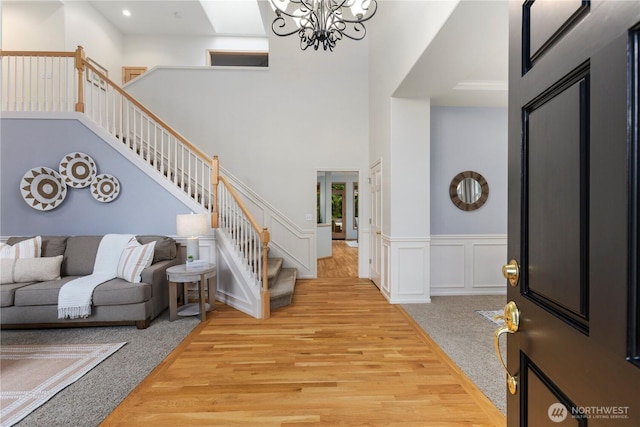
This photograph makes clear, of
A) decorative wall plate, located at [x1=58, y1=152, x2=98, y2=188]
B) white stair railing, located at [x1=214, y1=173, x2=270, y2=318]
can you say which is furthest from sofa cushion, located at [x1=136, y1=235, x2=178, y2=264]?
decorative wall plate, located at [x1=58, y1=152, x2=98, y2=188]

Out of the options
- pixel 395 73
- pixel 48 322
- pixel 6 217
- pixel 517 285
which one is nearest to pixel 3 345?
pixel 48 322

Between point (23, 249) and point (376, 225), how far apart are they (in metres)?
4.66

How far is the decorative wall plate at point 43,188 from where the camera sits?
3936 millimetres

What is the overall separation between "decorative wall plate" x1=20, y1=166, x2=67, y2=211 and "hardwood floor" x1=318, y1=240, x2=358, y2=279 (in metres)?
4.19

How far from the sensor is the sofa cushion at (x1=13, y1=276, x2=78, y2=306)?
3.01 m

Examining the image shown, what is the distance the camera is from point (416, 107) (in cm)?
395

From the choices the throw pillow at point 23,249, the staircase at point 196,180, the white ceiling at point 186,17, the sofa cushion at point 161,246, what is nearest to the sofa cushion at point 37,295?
the throw pillow at point 23,249

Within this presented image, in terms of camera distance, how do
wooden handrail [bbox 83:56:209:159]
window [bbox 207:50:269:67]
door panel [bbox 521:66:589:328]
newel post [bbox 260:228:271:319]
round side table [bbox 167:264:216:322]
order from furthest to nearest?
1. window [bbox 207:50:269:67]
2. wooden handrail [bbox 83:56:209:159]
3. newel post [bbox 260:228:271:319]
4. round side table [bbox 167:264:216:322]
5. door panel [bbox 521:66:589:328]

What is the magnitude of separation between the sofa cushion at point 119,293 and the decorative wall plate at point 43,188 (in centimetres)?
181

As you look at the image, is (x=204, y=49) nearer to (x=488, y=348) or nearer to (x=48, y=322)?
(x=48, y=322)

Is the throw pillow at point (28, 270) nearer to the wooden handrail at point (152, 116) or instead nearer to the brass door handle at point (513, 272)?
the wooden handrail at point (152, 116)

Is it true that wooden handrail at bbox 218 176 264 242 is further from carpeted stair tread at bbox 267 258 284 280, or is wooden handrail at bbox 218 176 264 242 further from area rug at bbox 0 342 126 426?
area rug at bbox 0 342 126 426

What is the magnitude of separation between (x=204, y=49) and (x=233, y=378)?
703 centimetres

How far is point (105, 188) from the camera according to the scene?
4.02 meters
